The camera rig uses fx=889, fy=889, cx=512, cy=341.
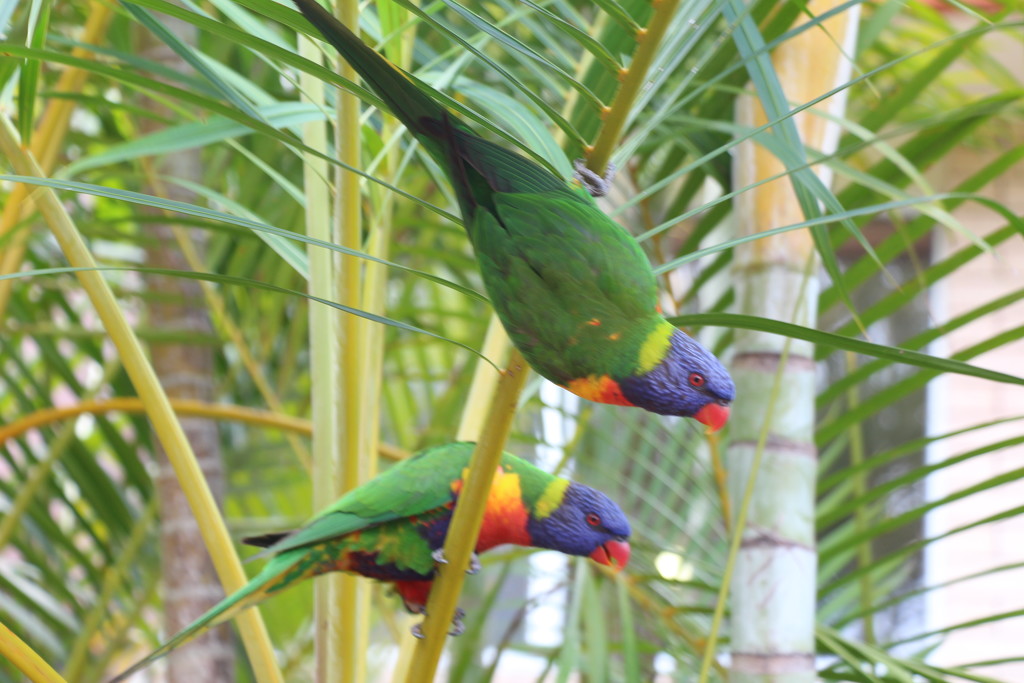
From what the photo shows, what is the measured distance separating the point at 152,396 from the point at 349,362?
0.12 metres

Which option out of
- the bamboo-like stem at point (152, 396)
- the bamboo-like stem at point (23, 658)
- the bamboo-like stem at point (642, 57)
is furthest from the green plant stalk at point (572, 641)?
the bamboo-like stem at point (642, 57)

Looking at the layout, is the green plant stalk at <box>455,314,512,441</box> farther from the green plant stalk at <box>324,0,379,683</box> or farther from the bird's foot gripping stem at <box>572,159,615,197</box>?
the bird's foot gripping stem at <box>572,159,615,197</box>

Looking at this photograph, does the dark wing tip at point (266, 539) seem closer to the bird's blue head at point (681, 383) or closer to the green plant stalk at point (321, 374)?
the green plant stalk at point (321, 374)

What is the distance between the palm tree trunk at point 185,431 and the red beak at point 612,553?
525mm

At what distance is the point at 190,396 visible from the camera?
3.26 feet

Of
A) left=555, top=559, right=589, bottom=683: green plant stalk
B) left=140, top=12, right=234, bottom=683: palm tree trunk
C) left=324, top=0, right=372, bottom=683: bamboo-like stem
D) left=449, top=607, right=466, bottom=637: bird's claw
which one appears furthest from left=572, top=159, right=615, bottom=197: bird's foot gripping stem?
left=140, top=12, right=234, bottom=683: palm tree trunk

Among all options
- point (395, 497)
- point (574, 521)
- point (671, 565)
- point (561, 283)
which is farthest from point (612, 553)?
point (671, 565)

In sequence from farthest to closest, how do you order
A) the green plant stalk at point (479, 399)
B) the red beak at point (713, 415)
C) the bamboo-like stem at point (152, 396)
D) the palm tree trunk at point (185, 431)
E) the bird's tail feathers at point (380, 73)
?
the palm tree trunk at point (185, 431)
the green plant stalk at point (479, 399)
the bamboo-like stem at point (152, 396)
the red beak at point (713, 415)
the bird's tail feathers at point (380, 73)

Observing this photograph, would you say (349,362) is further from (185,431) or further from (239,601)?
(185,431)

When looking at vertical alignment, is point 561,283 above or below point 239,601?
above

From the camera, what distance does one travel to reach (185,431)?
92 centimetres

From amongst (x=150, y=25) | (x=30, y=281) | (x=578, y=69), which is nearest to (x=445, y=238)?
(x=30, y=281)

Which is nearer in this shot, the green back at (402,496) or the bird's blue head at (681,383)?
the bird's blue head at (681,383)

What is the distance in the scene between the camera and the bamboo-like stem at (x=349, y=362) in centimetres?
50
